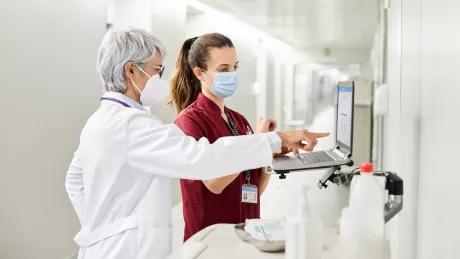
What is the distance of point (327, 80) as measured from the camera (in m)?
3.67

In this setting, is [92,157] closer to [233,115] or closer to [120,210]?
[120,210]

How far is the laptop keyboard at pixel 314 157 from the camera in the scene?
1419 millimetres

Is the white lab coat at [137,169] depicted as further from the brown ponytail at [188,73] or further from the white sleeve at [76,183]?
the brown ponytail at [188,73]

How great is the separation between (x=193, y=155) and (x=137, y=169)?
213 millimetres

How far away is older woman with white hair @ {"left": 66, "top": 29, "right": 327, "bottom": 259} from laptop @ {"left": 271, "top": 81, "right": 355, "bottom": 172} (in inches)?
2.3

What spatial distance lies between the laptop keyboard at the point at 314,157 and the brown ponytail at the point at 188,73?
31.0 inches

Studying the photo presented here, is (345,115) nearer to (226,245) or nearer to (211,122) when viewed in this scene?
(226,245)

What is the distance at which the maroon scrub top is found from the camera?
187 centimetres

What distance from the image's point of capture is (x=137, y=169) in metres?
1.46
